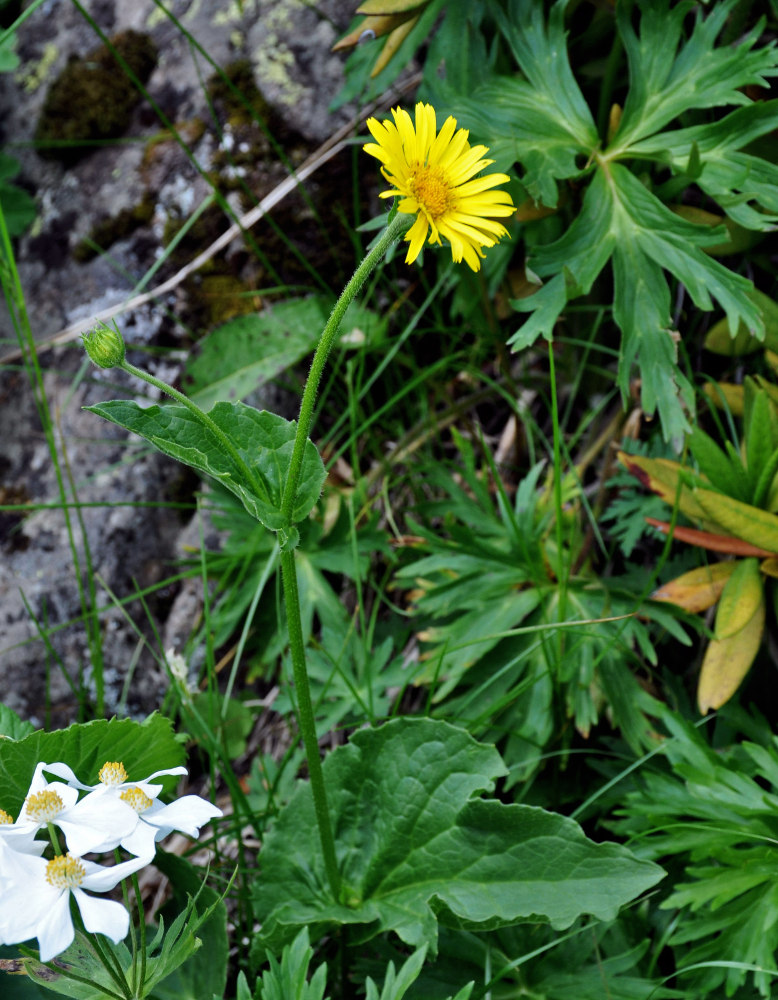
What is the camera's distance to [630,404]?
7.00 feet

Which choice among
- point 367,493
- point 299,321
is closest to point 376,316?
point 299,321

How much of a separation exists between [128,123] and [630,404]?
75.9 inches

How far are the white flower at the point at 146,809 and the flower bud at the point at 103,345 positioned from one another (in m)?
0.52

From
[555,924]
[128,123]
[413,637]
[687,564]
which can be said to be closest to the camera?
[555,924]

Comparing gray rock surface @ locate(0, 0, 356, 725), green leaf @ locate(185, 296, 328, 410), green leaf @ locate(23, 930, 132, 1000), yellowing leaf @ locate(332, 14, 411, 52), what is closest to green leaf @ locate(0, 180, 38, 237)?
gray rock surface @ locate(0, 0, 356, 725)

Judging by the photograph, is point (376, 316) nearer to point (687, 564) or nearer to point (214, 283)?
point (214, 283)

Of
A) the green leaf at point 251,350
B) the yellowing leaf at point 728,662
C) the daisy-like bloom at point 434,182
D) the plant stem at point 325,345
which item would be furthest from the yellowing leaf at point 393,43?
the yellowing leaf at point 728,662

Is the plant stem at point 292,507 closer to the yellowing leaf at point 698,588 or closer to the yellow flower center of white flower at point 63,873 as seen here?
the yellow flower center of white flower at point 63,873

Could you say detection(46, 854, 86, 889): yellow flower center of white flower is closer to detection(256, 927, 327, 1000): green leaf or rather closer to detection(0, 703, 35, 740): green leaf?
detection(256, 927, 327, 1000): green leaf

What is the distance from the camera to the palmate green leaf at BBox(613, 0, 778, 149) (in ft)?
5.68

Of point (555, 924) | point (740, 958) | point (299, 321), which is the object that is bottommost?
point (740, 958)

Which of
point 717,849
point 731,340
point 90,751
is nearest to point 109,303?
point 90,751

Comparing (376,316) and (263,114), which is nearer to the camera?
(376,316)

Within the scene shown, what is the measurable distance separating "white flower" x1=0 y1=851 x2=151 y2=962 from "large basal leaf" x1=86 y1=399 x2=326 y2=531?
46 centimetres
